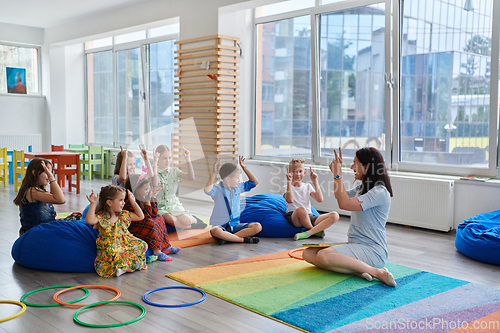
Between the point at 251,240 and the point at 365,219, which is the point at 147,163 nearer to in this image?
the point at 251,240

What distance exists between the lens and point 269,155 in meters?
7.19

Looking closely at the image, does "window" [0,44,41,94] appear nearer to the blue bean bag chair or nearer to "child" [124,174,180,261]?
"child" [124,174,180,261]

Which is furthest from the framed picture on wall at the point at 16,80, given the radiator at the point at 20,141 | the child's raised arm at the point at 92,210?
the child's raised arm at the point at 92,210

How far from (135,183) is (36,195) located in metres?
0.76

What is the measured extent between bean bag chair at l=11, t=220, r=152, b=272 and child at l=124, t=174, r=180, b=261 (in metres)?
0.34

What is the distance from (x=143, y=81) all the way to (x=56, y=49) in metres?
2.64

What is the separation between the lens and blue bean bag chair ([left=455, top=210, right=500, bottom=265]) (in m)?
3.66

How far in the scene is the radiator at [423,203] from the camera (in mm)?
4891

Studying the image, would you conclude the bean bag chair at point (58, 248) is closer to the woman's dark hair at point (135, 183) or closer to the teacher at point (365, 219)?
the woman's dark hair at point (135, 183)

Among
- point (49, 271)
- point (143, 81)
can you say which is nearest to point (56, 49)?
point (143, 81)

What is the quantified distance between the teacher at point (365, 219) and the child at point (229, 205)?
46.2 inches

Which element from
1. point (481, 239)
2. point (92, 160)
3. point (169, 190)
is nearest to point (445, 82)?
point (481, 239)

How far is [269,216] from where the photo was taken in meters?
4.62

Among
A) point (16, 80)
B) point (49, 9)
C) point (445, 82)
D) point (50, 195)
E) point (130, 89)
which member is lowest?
point (50, 195)
